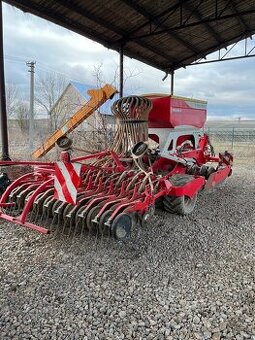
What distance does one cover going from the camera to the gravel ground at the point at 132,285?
7.27 ft

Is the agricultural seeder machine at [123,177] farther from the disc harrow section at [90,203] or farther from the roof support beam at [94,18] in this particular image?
the roof support beam at [94,18]

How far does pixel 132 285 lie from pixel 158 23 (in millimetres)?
7571

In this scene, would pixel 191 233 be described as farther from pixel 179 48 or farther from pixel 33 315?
pixel 179 48

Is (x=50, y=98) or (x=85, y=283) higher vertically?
(x=50, y=98)

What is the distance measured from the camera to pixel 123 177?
3.98m

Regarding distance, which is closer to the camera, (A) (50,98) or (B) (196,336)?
(B) (196,336)

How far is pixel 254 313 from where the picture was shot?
240cm

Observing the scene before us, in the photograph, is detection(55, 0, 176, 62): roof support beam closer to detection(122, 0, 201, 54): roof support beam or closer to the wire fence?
detection(122, 0, 201, 54): roof support beam

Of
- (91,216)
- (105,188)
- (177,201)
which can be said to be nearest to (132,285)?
(91,216)

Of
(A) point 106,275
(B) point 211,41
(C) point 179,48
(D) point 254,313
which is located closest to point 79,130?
(C) point 179,48

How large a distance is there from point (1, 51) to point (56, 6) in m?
1.68

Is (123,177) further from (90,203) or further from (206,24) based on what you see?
(206,24)

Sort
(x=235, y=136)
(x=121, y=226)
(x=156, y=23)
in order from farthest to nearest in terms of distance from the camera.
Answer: (x=235, y=136), (x=156, y=23), (x=121, y=226)

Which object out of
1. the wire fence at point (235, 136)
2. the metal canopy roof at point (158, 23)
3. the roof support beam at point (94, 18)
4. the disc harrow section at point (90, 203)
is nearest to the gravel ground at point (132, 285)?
the disc harrow section at point (90, 203)
